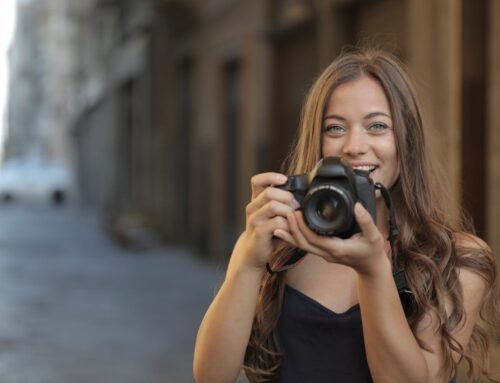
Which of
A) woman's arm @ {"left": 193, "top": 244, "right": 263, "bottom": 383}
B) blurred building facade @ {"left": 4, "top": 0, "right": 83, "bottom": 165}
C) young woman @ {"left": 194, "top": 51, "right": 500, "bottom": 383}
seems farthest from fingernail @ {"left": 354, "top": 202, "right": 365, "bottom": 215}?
blurred building facade @ {"left": 4, "top": 0, "right": 83, "bottom": 165}

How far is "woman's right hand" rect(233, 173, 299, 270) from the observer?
1.79m

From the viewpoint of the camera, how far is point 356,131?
1.98 meters

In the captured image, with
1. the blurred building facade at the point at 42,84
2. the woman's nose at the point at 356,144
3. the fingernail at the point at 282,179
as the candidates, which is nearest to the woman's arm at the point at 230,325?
the fingernail at the point at 282,179

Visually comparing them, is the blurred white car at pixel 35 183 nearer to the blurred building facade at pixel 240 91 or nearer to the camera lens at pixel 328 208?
the blurred building facade at pixel 240 91

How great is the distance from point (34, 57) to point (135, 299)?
66.0 metres

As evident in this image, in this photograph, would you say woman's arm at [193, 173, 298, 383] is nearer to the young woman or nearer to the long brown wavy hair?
the young woman

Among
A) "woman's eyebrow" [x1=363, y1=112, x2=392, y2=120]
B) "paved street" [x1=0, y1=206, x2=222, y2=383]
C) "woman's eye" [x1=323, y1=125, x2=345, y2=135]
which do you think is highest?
"woman's eyebrow" [x1=363, y1=112, x2=392, y2=120]

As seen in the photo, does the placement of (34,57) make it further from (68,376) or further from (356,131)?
(356,131)

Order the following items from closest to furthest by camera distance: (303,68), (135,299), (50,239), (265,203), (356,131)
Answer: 1. (265,203)
2. (356,131)
3. (135,299)
4. (303,68)
5. (50,239)

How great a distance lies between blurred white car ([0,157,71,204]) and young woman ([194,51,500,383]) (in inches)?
1606

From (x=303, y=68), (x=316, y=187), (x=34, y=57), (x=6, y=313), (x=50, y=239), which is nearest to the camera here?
(x=316, y=187)

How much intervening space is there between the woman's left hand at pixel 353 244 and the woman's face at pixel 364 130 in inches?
11.0

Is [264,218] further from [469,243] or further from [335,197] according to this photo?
[469,243]

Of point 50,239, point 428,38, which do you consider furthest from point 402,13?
point 50,239
